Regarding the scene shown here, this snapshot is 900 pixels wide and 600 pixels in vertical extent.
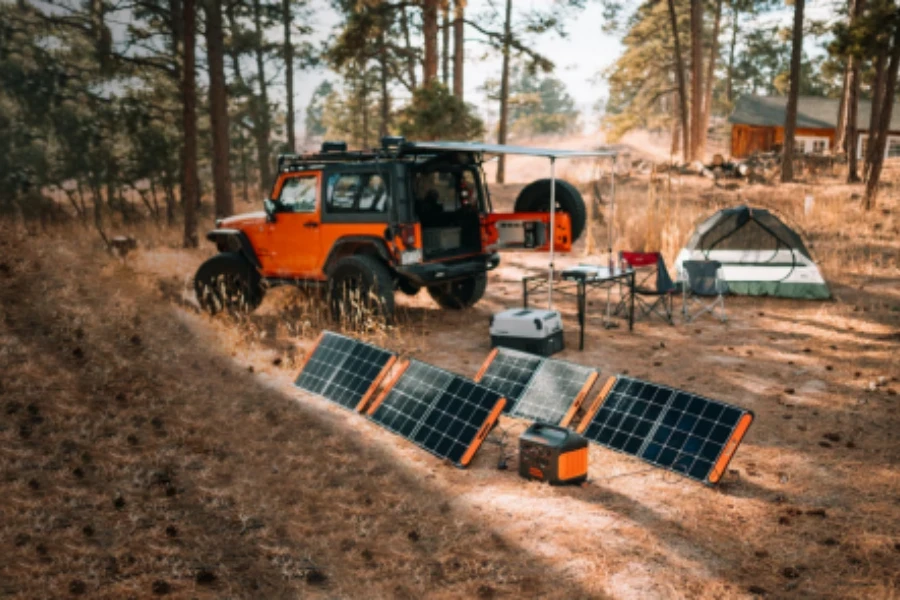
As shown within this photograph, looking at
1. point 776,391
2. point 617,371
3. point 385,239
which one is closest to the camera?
point 776,391

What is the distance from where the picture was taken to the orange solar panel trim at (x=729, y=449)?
4723mm

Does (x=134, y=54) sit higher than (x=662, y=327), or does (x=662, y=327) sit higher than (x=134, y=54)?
(x=134, y=54)

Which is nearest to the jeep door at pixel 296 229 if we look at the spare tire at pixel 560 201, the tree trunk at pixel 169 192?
the spare tire at pixel 560 201

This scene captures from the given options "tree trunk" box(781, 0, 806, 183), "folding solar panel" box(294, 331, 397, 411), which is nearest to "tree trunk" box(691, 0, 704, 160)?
"tree trunk" box(781, 0, 806, 183)

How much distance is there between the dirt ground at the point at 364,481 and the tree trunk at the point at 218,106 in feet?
22.6

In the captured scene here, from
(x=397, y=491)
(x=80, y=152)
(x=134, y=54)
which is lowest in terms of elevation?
(x=397, y=491)

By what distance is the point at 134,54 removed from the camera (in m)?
16.0

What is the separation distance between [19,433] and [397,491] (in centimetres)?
295

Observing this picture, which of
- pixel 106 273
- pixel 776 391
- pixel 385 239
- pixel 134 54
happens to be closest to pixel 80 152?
pixel 134 54

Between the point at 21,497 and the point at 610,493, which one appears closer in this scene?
the point at 21,497

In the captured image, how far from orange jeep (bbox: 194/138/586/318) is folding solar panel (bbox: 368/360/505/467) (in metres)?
2.37

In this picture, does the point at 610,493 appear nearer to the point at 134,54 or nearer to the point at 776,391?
the point at 776,391

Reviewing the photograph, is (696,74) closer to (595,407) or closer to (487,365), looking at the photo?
(487,365)

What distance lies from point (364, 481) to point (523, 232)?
5.12 meters
